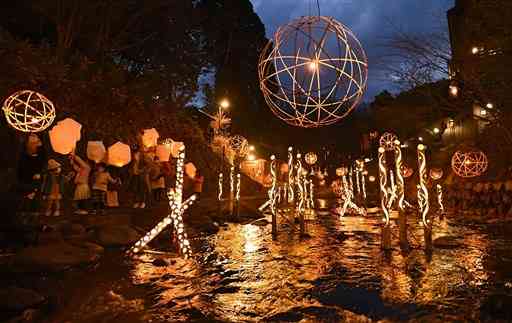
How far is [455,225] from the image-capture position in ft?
44.9

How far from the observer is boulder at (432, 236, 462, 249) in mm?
9324

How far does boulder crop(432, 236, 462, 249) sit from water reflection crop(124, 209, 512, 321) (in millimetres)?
233

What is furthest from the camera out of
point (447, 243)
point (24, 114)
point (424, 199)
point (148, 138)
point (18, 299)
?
point (148, 138)

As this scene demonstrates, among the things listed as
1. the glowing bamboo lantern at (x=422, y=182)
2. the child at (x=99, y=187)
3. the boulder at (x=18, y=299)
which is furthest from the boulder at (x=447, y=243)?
the child at (x=99, y=187)

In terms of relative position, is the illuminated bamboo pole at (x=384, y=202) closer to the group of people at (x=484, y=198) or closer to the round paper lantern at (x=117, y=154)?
the round paper lantern at (x=117, y=154)

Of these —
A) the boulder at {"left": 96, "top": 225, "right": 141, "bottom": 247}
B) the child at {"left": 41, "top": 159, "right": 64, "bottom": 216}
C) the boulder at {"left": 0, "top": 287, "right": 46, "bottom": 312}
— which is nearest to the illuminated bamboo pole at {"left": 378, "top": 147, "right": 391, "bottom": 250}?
the boulder at {"left": 96, "top": 225, "right": 141, "bottom": 247}

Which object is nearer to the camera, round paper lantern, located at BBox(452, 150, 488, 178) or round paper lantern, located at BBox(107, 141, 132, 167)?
round paper lantern, located at BBox(107, 141, 132, 167)

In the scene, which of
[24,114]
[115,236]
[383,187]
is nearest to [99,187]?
[115,236]

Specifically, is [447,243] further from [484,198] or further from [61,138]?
[61,138]

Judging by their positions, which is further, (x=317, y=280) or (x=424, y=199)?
(x=424, y=199)

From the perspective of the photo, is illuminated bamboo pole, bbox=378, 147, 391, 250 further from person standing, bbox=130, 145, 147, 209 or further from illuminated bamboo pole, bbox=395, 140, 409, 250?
person standing, bbox=130, 145, 147, 209

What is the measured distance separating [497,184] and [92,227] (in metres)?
15.6

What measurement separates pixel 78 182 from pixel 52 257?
4333 millimetres

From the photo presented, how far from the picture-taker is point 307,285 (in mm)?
6188
